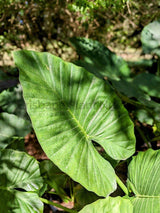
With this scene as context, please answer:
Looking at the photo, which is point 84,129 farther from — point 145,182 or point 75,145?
point 145,182

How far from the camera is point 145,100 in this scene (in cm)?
170

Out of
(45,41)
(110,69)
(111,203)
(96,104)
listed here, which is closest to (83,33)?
(45,41)

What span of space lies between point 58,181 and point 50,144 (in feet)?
1.74

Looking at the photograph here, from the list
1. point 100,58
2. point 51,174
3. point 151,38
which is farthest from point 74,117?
point 151,38

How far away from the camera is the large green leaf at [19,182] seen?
3.60 ft

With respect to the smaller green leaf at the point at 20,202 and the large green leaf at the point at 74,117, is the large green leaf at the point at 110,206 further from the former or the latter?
the smaller green leaf at the point at 20,202

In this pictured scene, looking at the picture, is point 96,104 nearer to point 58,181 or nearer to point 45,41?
point 58,181

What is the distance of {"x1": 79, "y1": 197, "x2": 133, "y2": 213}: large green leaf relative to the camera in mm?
968

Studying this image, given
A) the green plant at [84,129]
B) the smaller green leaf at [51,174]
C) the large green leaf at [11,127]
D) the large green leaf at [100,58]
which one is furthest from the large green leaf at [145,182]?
the large green leaf at [100,58]

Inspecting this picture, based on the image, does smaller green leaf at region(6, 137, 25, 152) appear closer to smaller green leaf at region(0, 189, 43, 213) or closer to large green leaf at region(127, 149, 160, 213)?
smaller green leaf at region(0, 189, 43, 213)

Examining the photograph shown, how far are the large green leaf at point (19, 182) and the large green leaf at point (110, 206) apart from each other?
1.00ft

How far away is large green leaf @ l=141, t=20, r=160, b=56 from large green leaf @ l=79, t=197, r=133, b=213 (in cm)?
162

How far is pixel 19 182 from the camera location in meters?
1.19

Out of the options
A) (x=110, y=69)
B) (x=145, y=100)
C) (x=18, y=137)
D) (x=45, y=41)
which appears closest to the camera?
(x=18, y=137)
